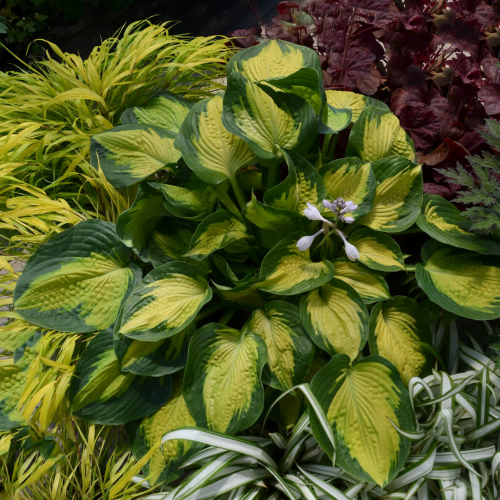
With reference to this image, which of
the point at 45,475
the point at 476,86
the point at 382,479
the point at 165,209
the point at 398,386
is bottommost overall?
the point at 45,475

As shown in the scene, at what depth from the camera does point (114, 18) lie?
2787 millimetres

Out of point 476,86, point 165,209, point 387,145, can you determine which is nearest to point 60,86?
point 165,209

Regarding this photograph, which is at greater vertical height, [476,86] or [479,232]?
[476,86]

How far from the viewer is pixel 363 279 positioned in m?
1.14

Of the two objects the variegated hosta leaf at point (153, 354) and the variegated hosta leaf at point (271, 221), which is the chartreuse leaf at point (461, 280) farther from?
the variegated hosta leaf at point (153, 354)

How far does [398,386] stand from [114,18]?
270 cm

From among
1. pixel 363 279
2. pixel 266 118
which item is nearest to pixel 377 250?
pixel 363 279

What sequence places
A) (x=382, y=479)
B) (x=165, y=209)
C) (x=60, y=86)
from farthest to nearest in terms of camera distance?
(x=60, y=86) < (x=165, y=209) < (x=382, y=479)

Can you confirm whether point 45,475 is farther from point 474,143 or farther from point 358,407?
point 474,143

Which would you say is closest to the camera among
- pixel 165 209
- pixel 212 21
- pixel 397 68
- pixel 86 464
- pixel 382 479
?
pixel 382 479

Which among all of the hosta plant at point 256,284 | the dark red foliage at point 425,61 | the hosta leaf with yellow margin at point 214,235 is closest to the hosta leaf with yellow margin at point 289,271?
the hosta plant at point 256,284

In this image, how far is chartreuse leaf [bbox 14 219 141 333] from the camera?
109 cm

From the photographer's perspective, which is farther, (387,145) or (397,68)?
(397,68)

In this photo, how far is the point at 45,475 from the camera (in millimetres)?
1080
